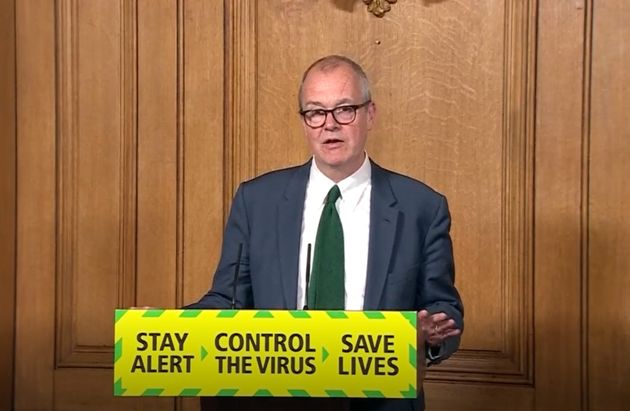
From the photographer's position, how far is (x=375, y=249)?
1.72 m

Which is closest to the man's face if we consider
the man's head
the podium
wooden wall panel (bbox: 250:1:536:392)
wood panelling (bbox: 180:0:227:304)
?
the man's head

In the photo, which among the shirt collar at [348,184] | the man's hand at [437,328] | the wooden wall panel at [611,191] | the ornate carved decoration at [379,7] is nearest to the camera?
the man's hand at [437,328]

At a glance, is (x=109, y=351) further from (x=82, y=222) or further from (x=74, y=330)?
(x=82, y=222)

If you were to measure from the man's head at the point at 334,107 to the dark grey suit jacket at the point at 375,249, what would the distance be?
0.11 m

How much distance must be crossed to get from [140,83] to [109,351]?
781 millimetres

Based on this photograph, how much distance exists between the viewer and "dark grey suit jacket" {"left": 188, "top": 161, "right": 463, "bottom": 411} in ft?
5.61

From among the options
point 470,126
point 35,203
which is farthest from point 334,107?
point 35,203

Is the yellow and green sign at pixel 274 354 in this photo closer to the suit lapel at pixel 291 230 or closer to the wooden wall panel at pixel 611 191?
the suit lapel at pixel 291 230

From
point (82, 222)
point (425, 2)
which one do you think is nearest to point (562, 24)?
point (425, 2)

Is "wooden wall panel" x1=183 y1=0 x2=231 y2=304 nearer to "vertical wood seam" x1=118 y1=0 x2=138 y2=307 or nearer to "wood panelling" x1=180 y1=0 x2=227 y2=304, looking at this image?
"wood panelling" x1=180 y1=0 x2=227 y2=304

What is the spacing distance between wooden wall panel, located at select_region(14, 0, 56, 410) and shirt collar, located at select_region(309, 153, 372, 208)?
1.30m

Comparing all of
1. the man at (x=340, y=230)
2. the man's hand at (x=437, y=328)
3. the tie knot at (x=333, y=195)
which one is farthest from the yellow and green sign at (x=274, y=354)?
the tie knot at (x=333, y=195)

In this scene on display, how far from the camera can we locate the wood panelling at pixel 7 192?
285 cm

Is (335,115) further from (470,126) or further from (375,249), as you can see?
(470,126)
